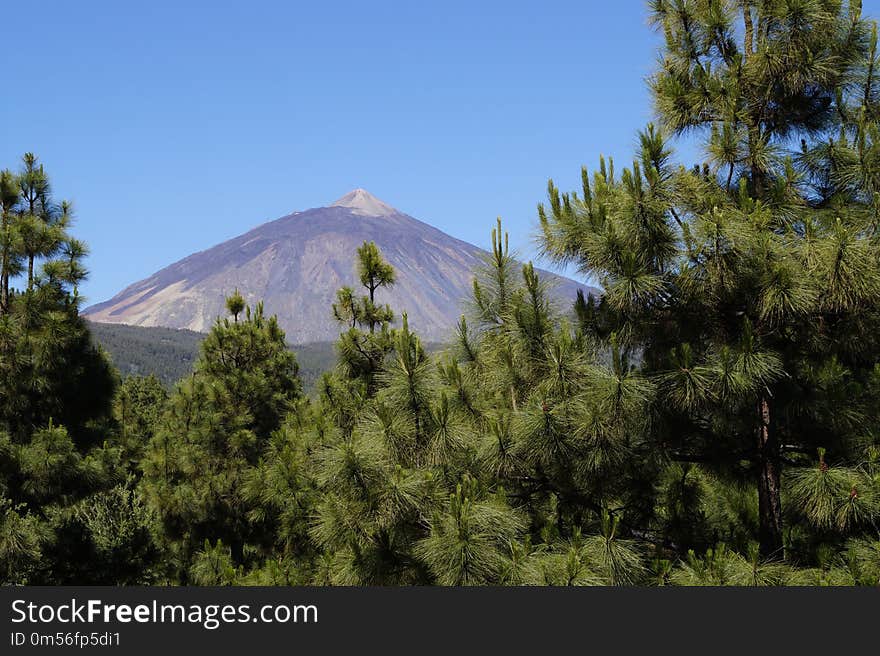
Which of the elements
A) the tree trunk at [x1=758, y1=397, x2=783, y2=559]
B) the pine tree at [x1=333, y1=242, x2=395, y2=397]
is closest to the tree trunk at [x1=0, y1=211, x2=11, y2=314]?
the pine tree at [x1=333, y1=242, x2=395, y2=397]

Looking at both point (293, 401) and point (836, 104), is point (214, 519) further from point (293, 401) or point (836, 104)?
point (836, 104)

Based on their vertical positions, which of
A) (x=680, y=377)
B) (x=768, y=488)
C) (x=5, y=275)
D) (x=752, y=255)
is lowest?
(x=768, y=488)

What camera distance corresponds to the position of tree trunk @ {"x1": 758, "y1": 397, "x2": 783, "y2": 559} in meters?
7.25

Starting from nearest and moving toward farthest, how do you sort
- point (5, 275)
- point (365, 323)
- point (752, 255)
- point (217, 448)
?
1. point (752, 255)
2. point (5, 275)
3. point (365, 323)
4. point (217, 448)

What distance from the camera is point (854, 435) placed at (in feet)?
23.0

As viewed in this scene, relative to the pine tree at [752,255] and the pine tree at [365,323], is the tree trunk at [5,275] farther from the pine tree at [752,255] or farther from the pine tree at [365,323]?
the pine tree at [752,255]

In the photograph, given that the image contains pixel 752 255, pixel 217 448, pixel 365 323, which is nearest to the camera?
pixel 752 255

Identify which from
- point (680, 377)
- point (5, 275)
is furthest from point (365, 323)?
point (680, 377)

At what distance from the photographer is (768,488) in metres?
7.30

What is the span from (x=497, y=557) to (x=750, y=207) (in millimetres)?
3899

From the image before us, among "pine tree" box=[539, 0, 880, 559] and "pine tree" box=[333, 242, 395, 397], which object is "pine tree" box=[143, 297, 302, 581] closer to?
"pine tree" box=[333, 242, 395, 397]

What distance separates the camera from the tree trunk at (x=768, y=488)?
285 inches

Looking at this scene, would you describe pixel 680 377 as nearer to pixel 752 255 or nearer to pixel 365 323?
pixel 752 255

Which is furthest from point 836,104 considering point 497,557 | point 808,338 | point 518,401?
point 497,557
